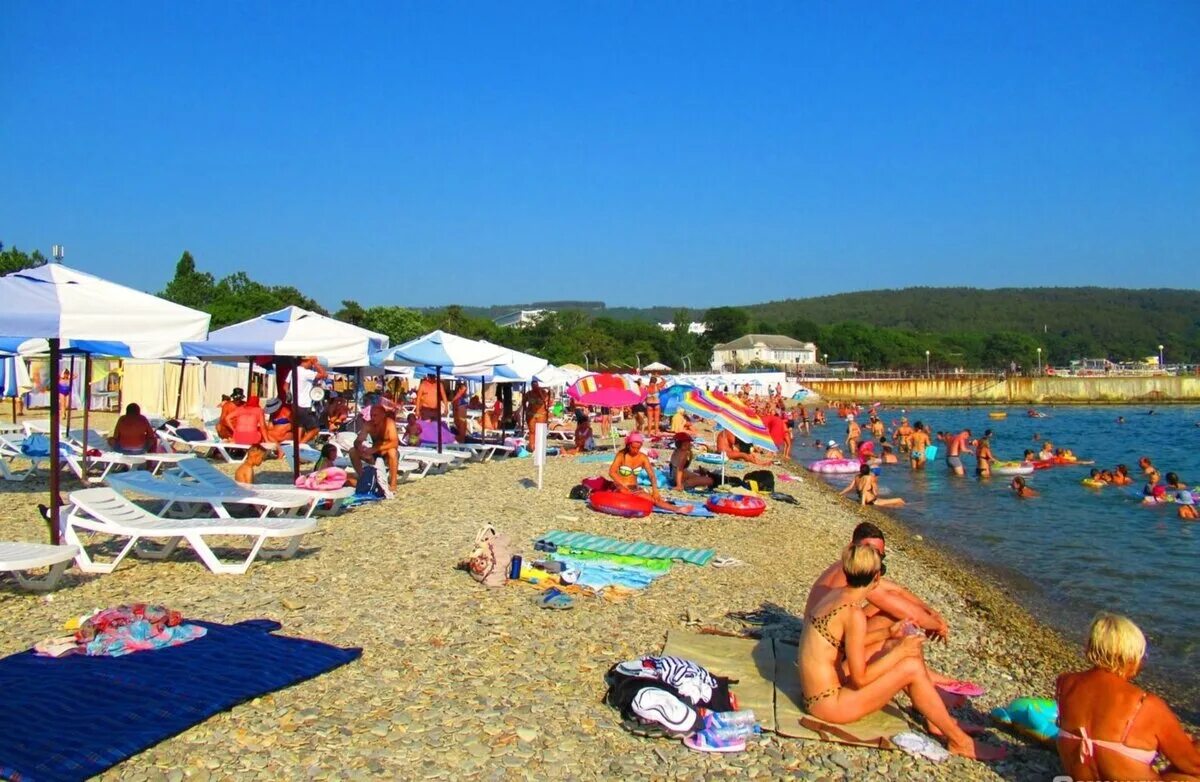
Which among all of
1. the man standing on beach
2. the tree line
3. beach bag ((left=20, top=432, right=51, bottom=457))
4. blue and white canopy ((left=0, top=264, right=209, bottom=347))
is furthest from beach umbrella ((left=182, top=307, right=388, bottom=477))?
the tree line

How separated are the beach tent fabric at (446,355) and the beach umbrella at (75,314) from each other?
5.90 m

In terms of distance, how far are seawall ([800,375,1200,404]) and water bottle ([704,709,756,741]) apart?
262ft

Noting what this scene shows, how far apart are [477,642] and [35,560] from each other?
2.81 m

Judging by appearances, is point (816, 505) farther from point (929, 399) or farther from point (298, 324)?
point (929, 399)

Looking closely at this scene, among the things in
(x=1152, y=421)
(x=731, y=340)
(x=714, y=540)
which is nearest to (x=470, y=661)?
(x=714, y=540)

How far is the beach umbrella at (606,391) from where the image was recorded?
19.2 meters

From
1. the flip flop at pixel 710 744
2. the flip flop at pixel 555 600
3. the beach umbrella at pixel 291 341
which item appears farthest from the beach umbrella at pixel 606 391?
the flip flop at pixel 710 744

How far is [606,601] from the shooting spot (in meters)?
6.60

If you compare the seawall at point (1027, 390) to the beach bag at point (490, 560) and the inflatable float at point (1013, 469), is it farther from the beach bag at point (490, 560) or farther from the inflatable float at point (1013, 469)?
the beach bag at point (490, 560)

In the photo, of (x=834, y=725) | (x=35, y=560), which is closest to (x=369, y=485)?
(x=35, y=560)

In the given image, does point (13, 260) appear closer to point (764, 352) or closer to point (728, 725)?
point (728, 725)

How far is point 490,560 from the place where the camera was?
687cm

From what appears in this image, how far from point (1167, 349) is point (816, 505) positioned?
531ft

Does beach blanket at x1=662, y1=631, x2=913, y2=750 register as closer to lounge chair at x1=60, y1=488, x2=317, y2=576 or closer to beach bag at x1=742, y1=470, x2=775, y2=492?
lounge chair at x1=60, y1=488, x2=317, y2=576
